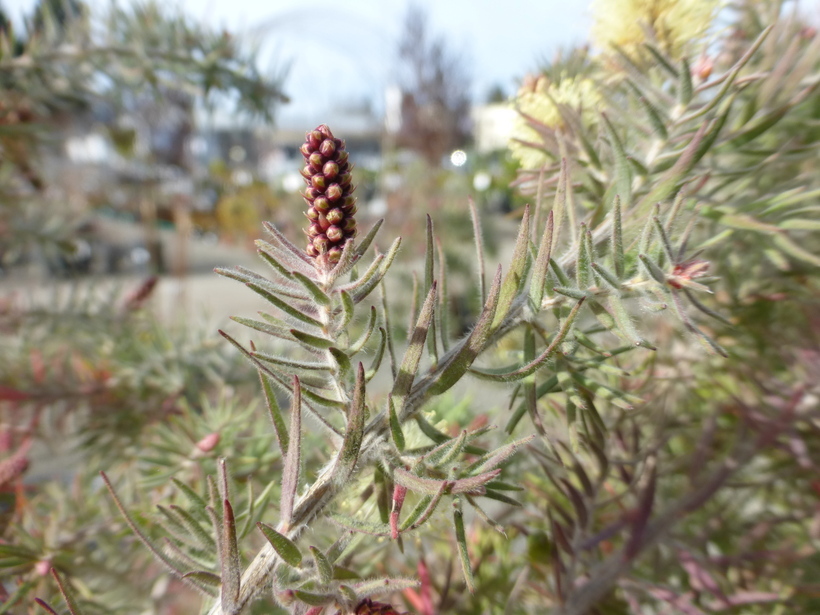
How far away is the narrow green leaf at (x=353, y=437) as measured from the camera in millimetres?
169

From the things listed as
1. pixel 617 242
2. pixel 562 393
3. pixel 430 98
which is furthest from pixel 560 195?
pixel 430 98

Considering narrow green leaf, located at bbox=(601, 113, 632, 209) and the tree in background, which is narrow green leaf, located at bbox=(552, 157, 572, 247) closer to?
narrow green leaf, located at bbox=(601, 113, 632, 209)

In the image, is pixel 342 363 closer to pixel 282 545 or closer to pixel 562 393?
Answer: pixel 282 545

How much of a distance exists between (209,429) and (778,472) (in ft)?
1.39

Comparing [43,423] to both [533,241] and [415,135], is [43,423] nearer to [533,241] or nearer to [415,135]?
[533,241]

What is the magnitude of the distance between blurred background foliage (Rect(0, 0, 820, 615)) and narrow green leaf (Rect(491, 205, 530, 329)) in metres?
0.03

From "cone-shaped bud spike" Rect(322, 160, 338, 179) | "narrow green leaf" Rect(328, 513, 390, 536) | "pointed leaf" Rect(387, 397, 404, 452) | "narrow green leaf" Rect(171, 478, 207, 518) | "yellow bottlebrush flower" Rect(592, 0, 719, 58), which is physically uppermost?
"yellow bottlebrush flower" Rect(592, 0, 719, 58)

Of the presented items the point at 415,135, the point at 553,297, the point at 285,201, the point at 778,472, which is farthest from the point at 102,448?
the point at 415,135

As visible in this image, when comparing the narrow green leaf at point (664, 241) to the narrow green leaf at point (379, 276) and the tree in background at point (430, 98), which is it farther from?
the tree in background at point (430, 98)

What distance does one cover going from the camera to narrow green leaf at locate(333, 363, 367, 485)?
17 centimetres

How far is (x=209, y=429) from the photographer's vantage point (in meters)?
0.36

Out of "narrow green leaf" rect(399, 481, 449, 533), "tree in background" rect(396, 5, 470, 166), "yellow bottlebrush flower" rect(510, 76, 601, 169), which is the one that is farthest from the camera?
"tree in background" rect(396, 5, 470, 166)

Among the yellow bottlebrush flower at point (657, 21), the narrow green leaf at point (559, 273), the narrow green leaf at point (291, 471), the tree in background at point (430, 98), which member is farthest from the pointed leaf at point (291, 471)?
the tree in background at point (430, 98)

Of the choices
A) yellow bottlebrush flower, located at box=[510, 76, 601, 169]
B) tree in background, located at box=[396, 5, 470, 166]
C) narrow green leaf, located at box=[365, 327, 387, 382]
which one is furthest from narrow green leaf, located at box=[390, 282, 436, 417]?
tree in background, located at box=[396, 5, 470, 166]
